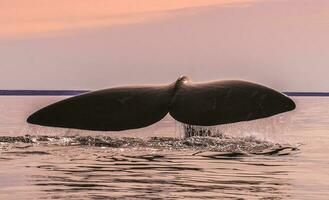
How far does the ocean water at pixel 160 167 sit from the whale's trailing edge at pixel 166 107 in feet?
1.05

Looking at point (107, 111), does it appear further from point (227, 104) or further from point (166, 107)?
point (227, 104)

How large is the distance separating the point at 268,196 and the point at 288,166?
Answer: 397 cm

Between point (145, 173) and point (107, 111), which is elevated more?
point (107, 111)

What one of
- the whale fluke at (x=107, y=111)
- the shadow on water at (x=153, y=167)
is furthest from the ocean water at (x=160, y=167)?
the whale fluke at (x=107, y=111)

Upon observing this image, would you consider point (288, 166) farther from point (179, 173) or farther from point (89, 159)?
point (89, 159)

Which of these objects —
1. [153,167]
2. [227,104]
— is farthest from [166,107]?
[153,167]

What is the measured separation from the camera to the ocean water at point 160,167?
1041 centimetres

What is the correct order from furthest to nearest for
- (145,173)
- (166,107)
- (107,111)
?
(145,173), (107,111), (166,107)

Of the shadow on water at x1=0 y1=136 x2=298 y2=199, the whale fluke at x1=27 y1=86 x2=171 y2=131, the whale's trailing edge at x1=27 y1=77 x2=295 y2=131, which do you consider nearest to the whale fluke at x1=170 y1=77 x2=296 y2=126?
the whale's trailing edge at x1=27 y1=77 x2=295 y2=131

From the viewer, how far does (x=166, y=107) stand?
10.9 metres

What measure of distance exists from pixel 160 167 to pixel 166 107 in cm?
237

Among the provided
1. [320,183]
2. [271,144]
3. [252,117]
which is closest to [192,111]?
[252,117]

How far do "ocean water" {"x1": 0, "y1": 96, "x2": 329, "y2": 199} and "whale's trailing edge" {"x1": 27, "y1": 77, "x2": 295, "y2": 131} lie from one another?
1.05 ft

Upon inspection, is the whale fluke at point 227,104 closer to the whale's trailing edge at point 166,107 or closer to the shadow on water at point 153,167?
the whale's trailing edge at point 166,107
